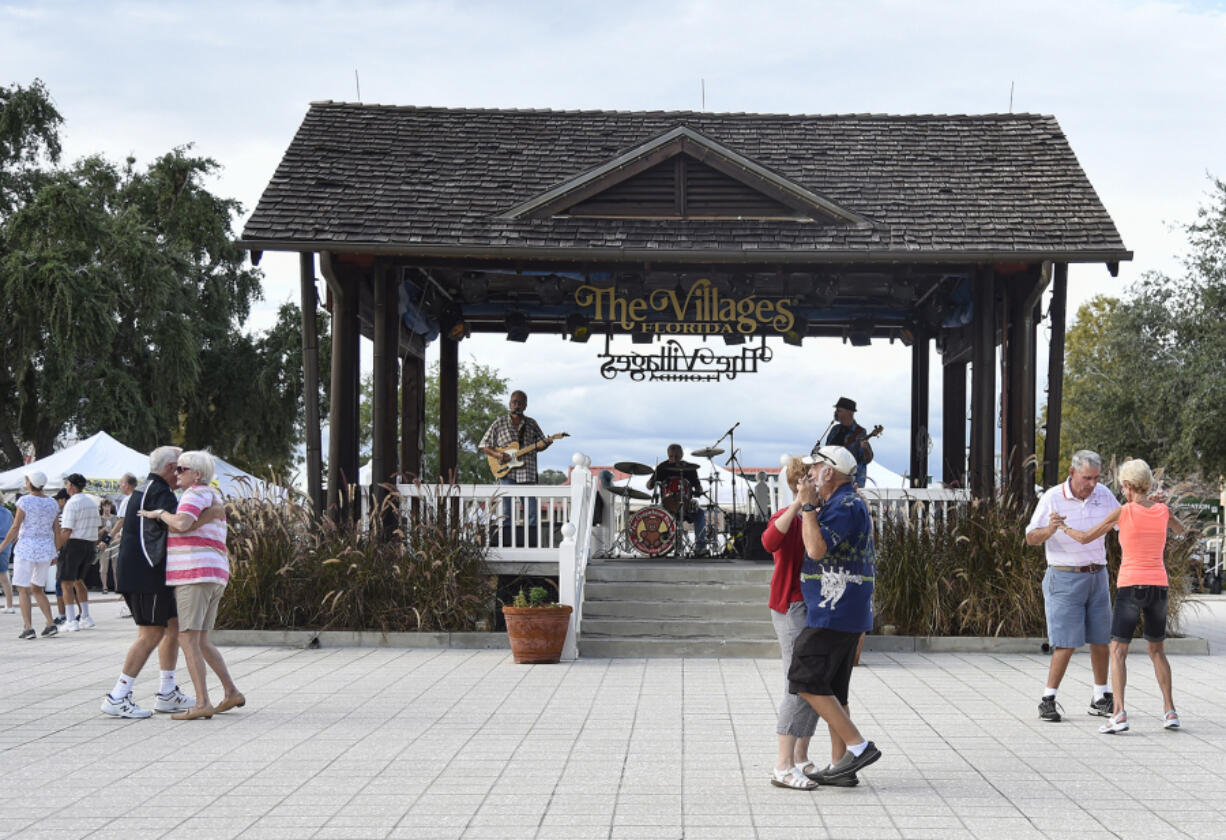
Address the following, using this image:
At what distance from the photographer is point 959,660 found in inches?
508

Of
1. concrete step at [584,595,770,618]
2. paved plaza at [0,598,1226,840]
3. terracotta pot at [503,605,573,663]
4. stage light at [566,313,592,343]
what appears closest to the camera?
paved plaza at [0,598,1226,840]

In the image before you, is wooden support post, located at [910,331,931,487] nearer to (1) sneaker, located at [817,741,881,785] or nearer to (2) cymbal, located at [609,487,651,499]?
(2) cymbal, located at [609,487,651,499]

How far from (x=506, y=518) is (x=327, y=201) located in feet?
14.1

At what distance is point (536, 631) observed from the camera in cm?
1252

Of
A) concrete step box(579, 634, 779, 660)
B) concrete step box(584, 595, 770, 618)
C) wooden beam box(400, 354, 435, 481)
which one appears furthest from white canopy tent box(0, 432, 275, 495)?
concrete step box(579, 634, 779, 660)

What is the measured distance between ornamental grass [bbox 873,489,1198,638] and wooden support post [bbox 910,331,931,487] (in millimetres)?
5636

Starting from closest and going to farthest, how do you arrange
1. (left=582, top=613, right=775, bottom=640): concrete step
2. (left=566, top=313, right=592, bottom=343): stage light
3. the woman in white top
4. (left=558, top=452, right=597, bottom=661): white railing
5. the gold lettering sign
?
(left=558, top=452, right=597, bottom=661): white railing
(left=582, top=613, right=775, bottom=640): concrete step
the woman in white top
the gold lettering sign
(left=566, top=313, right=592, bottom=343): stage light

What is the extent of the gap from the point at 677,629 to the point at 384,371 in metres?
4.66

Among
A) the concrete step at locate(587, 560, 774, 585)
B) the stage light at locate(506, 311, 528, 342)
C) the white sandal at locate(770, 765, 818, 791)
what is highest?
the stage light at locate(506, 311, 528, 342)

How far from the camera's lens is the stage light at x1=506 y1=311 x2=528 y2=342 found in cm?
1925

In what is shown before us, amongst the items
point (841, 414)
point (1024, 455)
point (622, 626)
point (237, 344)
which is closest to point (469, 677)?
point (622, 626)

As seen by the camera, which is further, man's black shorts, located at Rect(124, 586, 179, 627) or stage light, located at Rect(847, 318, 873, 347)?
stage light, located at Rect(847, 318, 873, 347)

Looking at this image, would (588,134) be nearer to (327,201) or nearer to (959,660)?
(327,201)

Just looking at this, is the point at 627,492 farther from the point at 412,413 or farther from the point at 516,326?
the point at 412,413
